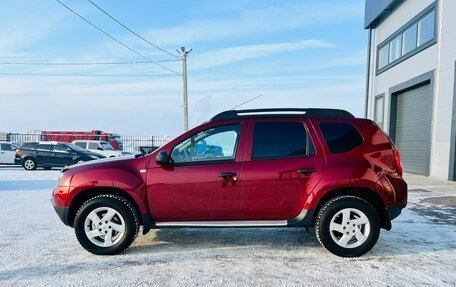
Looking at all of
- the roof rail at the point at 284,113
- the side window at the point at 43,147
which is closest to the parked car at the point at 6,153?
the side window at the point at 43,147

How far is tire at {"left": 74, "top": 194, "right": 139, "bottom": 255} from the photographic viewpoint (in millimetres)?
4152

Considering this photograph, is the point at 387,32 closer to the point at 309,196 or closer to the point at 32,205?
the point at 309,196

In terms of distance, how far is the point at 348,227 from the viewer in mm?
4102

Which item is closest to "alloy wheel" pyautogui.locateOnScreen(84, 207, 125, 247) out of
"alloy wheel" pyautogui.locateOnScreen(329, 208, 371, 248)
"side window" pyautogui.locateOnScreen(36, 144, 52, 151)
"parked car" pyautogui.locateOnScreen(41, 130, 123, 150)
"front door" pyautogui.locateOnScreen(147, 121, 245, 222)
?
"front door" pyautogui.locateOnScreen(147, 121, 245, 222)

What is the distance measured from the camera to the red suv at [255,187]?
411 centimetres

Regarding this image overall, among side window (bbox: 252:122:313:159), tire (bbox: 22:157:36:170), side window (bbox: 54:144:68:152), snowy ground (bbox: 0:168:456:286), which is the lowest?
tire (bbox: 22:157:36:170)

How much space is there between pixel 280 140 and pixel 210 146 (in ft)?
3.00

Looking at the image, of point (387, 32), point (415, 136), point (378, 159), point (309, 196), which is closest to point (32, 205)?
point (309, 196)

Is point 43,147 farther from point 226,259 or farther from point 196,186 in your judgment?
point 226,259

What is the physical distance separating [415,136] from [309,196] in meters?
12.7

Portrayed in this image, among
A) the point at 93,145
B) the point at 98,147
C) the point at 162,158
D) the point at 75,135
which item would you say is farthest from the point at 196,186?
the point at 75,135

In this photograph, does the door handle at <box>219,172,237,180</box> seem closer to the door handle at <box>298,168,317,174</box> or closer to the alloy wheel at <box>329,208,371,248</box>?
the door handle at <box>298,168,317,174</box>

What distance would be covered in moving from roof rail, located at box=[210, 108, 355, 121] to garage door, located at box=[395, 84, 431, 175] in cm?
1067

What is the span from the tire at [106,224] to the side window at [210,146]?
904 millimetres
